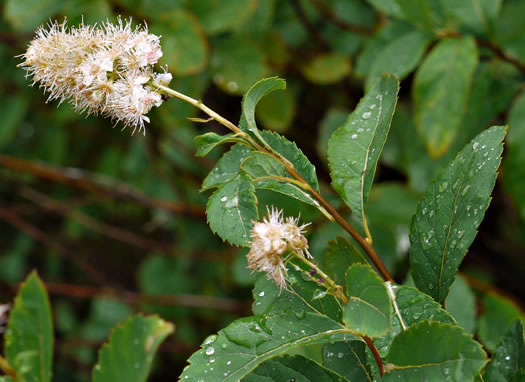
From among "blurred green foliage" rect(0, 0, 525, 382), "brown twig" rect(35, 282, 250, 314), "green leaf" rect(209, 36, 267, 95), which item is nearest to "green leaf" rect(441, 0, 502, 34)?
"blurred green foliage" rect(0, 0, 525, 382)

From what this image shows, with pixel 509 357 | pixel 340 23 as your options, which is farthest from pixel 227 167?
pixel 340 23

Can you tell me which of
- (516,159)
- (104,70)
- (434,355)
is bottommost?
(434,355)

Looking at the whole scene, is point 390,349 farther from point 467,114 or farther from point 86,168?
point 86,168

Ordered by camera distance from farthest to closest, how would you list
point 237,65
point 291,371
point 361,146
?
point 237,65, point 361,146, point 291,371

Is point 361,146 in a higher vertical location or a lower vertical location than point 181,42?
lower

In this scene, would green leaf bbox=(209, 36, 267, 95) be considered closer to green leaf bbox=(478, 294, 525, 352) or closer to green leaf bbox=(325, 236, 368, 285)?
green leaf bbox=(478, 294, 525, 352)

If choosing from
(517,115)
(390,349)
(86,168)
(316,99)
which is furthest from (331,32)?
(390,349)

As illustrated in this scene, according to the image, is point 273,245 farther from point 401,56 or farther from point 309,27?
point 309,27
